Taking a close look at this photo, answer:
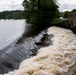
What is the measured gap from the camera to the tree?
64062 mm

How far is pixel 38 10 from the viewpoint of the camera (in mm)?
65375

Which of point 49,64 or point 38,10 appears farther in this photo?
point 38,10

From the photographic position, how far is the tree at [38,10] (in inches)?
2522

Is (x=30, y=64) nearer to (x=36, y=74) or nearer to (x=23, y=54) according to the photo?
(x=36, y=74)

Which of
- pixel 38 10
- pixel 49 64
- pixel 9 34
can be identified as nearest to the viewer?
pixel 49 64

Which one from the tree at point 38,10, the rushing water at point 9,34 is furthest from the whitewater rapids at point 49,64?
the tree at point 38,10

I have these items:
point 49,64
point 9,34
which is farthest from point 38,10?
point 49,64

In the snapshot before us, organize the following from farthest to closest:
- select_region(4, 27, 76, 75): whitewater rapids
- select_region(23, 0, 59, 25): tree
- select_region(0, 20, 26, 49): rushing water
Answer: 1. select_region(23, 0, 59, 25): tree
2. select_region(0, 20, 26, 49): rushing water
3. select_region(4, 27, 76, 75): whitewater rapids

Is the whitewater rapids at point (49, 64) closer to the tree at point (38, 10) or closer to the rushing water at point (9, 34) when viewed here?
the rushing water at point (9, 34)

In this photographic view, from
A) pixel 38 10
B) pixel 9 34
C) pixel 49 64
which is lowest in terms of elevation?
pixel 9 34

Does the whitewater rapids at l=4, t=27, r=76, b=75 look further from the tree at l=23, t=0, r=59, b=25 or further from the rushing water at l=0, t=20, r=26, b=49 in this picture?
the tree at l=23, t=0, r=59, b=25

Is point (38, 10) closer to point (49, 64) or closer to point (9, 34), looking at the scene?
point (9, 34)

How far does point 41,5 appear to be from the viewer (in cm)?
6481

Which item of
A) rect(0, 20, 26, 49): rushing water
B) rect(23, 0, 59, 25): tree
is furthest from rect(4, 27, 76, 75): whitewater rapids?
rect(23, 0, 59, 25): tree
